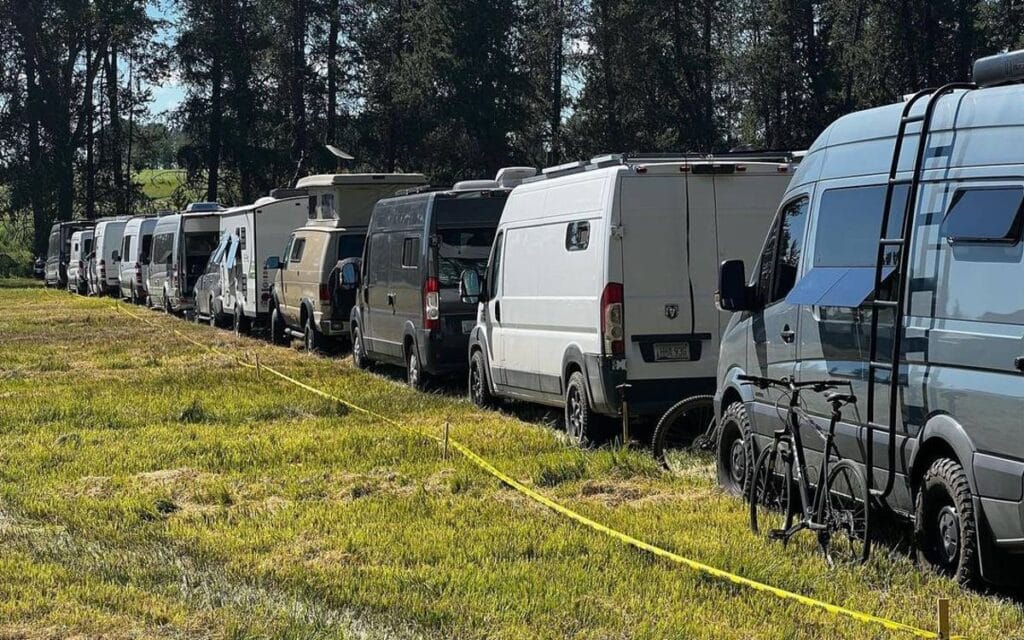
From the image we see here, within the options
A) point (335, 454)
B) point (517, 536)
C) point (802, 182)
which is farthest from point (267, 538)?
point (802, 182)

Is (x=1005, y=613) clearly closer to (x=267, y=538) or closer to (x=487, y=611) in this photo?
(x=487, y=611)

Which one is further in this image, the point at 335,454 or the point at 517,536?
the point at 335,454

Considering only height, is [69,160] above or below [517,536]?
above

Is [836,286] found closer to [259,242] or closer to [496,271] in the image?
[496,271]

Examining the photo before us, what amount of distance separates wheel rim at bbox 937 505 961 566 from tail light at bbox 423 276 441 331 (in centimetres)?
954

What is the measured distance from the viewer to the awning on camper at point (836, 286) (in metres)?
7.43

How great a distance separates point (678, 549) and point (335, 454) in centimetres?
441

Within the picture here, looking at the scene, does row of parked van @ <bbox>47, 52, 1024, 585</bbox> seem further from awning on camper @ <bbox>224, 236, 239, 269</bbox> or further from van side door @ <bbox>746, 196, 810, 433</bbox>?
awning on camper @ <bbox>224, 236, 239, 269</bbox>

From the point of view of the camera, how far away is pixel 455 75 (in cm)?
4947

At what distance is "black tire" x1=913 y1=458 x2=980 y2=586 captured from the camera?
6.49 metres

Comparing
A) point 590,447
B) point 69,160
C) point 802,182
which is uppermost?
point 69,160

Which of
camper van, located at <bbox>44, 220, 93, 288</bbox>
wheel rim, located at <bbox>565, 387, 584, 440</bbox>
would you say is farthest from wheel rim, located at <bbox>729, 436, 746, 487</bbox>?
camper van, located at <bbox>44, 220, 93, 288</bbox>

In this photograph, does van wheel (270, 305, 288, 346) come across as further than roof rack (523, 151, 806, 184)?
Yes

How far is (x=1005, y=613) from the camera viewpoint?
6.25 metres
